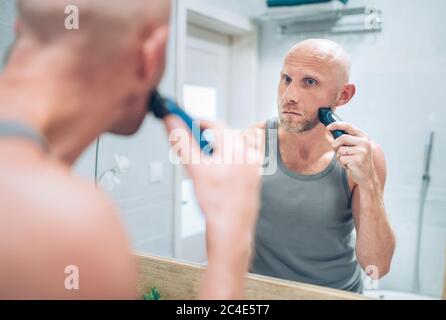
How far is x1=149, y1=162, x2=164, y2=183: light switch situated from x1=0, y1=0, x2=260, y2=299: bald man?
1.34 feet

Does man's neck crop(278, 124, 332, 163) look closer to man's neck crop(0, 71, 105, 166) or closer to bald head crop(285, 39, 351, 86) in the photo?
bald head crop(285, 39, 351, 86)

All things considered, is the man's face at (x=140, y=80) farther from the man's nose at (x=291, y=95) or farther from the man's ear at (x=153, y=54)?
the man's nose at (x=291, y=95)

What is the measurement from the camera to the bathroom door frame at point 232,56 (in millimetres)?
903

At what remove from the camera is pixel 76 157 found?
0.45m

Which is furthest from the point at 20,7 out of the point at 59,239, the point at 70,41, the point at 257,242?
the point at 257,242

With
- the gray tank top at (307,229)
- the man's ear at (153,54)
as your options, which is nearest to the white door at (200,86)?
the gray tank top at (307,229)

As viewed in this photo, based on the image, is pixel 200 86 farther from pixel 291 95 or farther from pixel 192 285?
pixel 192 285

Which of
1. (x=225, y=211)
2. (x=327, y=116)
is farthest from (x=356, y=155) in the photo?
(x=225, y=211)

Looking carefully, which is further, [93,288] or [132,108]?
[132,108]

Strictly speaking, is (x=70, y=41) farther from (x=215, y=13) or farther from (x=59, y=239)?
(x=215, y=13)

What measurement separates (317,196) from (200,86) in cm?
38
